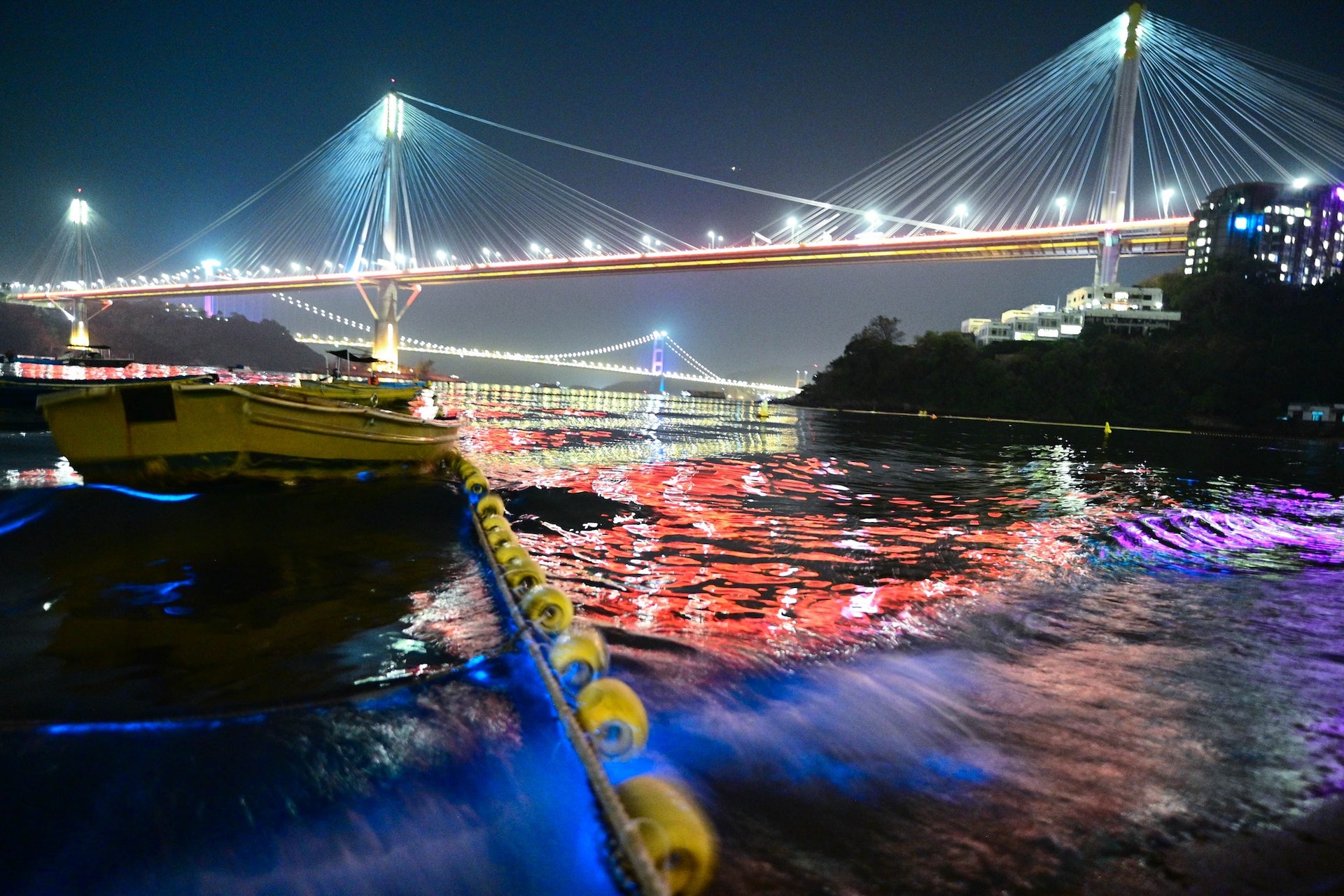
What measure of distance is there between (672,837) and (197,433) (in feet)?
21.6

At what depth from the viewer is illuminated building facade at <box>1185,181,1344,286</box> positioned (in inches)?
3091

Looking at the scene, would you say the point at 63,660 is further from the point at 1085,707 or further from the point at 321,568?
the point at 1085,707

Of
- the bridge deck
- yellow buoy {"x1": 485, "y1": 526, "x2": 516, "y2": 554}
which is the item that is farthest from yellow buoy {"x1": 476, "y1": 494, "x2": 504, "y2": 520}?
the bridge deck

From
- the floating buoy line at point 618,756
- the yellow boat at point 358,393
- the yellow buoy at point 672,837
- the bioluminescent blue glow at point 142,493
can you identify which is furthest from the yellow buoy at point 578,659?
the yellow boat at point 358,393

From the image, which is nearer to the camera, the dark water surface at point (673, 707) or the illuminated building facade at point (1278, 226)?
the dark water surface at point (673, 707)

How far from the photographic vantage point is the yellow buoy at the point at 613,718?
2.13m

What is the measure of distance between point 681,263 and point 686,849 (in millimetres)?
45158

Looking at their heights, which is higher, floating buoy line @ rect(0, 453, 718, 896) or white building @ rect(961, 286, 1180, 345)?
white building @ rect(961, 286, 1180, 345)

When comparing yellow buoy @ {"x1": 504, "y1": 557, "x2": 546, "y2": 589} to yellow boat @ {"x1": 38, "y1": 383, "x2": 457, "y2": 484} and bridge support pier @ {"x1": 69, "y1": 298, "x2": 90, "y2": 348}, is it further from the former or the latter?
bridge support pier @ {"x1": 69, "y1": 298, "x2": 90, "y2": 348}

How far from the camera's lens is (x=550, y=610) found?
320 cm

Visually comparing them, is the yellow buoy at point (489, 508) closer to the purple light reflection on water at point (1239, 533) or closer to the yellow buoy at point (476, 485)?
the yellow buoy at point (476, 485)

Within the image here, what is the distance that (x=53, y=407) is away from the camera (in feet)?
20.2

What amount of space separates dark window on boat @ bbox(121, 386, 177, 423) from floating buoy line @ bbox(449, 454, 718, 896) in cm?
463

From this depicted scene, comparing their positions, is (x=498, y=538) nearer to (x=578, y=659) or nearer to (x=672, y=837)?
(x=578, y=659)
